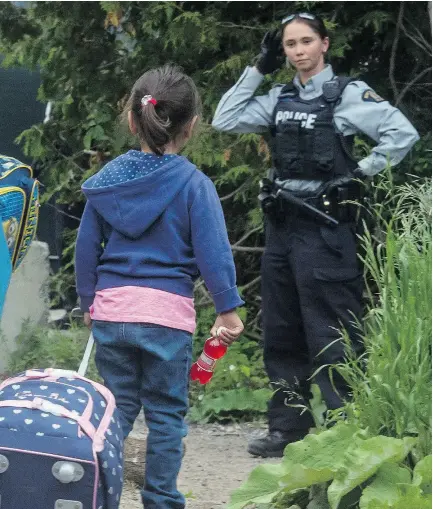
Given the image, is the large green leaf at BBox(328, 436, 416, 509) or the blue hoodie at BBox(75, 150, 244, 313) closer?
the large green leaf at BBox(328, 436, 416, 509)

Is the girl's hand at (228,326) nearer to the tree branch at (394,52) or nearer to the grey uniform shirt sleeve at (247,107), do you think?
the grey uniform shirt sleeve at (247,107)

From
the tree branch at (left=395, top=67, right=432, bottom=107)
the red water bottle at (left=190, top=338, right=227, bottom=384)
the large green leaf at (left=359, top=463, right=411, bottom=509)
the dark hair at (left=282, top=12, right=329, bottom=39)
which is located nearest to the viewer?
the large green leaf at (left=359, top=463, right=411, bottom=509)

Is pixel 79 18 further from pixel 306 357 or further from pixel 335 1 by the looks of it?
pixel 306 357

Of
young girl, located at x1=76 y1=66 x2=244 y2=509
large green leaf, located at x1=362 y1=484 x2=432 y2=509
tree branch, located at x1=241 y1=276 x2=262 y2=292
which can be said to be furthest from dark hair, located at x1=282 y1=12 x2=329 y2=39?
large green leaf, located at x1=362 y1=484 x2=432 y2=509

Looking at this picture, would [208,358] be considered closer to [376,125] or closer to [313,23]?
[376,125]

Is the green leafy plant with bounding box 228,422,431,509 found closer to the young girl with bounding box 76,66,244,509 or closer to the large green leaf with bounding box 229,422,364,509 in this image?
the large green leaf with bounding box 229,422,364,509

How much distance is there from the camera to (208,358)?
13.0 feet

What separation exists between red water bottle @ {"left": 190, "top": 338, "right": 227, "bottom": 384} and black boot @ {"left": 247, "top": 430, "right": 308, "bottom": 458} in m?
1.40

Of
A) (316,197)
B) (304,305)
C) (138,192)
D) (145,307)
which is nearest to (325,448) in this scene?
(145,307)

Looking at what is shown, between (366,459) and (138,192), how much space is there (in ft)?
3.86

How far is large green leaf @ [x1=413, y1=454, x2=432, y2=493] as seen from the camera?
3246mm

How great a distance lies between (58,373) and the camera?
326 cm

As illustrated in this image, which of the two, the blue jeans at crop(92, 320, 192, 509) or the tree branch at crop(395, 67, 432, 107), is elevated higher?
the tree branch at crop(395, 67, 432, 107)

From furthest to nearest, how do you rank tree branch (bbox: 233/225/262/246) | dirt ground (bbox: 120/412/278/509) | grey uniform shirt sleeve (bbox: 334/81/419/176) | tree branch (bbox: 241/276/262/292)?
tree branch (bbox: 241/276/262/292)
tree branch (bbox: 233/225/262/246)
grey uniform shirt sleeve (bbox: 334/81/419/176)
dirt ground (bbox: 120/412/278/509)
